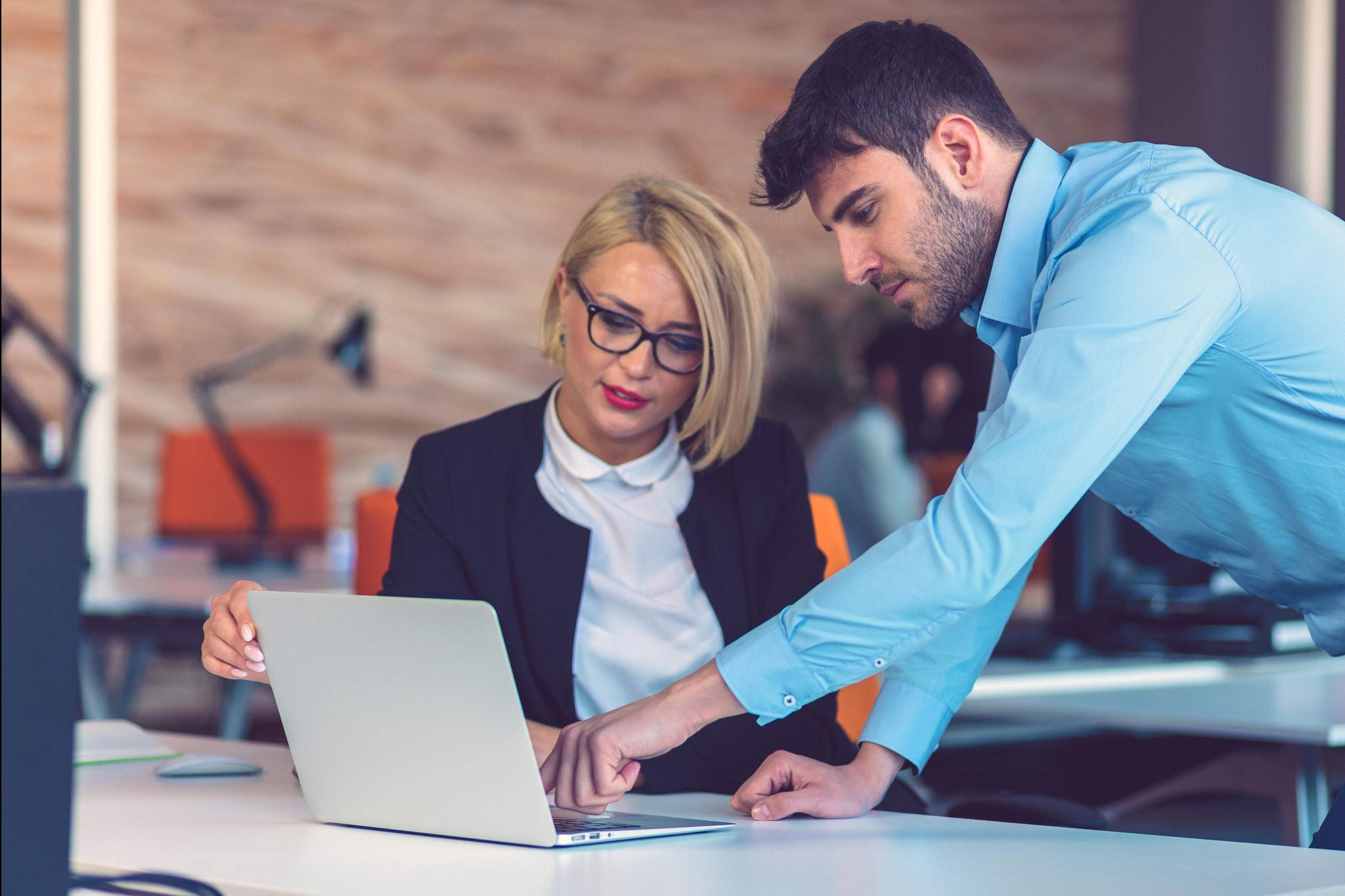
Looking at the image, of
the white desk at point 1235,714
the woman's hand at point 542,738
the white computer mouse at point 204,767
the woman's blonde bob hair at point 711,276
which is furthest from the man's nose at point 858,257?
the white desk at point 1235,714

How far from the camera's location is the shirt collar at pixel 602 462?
181 cm

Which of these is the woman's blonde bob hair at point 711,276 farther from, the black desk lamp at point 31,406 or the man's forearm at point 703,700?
the black desk lamp at point 31,406

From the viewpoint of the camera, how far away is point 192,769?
148 cm

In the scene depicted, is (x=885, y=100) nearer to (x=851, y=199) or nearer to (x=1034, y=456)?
(x=851, y=199)

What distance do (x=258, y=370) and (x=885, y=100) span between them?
5116mm

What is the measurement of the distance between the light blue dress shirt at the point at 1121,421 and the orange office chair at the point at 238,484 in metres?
3.47

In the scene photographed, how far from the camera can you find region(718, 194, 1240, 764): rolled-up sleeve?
1165mm

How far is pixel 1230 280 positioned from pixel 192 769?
1.09 m

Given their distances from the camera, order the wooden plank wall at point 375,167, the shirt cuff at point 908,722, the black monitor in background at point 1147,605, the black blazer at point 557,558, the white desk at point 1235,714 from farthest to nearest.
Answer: the wooden plank wall at point 375,167, the black monitor in background at point 1147,605, the white desk at point 1235,714, the black blazer at point 557,558, the shirt cuff at point 908,722

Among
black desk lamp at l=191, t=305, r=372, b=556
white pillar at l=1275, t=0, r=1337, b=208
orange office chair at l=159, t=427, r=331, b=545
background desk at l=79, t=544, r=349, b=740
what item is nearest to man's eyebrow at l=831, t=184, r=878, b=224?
background desk at l=79, t=544, r=349, b=740

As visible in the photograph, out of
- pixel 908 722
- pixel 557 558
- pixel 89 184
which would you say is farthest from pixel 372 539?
pixel 89 184

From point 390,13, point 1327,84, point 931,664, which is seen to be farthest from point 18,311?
point 1327,84

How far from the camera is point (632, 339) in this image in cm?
176

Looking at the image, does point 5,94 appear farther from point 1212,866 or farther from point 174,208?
point 1212,866
